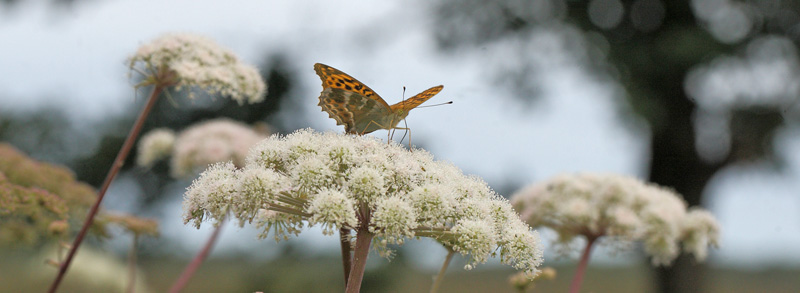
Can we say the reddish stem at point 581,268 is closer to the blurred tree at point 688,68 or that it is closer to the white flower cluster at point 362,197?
the white flower cluster at point 362,197

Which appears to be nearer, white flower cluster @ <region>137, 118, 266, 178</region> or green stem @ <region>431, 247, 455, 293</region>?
green stem @ <region>431, 247, 455, 293</region>

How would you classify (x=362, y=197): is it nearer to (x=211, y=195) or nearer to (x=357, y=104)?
(x=211, y=195)

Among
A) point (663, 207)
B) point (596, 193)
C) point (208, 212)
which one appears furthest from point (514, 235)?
→ point (663, 207)

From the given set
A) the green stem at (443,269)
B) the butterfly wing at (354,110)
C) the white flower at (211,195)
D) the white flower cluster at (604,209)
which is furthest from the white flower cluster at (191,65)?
the white flower cluster at (604,209)

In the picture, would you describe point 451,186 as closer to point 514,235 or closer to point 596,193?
point 514,235

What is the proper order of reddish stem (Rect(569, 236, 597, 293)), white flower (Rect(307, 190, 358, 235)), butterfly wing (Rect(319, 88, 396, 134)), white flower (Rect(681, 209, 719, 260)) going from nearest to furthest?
1. white flower (Rect(307, 190, 358, 235))
2. butterfly wing (Rect(319, 88, 396, 134))
3. reddish stem (Rect(569, 236, 597, 293))
4. white flower (Rect(681, 209, 719, 260))

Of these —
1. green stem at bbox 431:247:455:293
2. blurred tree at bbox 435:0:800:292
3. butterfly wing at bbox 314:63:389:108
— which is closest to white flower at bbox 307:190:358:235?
butterfly wing at bbox 314:63:389:108

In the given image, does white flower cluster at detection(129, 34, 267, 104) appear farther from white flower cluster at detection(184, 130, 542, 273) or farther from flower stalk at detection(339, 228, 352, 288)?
flower stalk at detection(339, 228, 352, 288)
